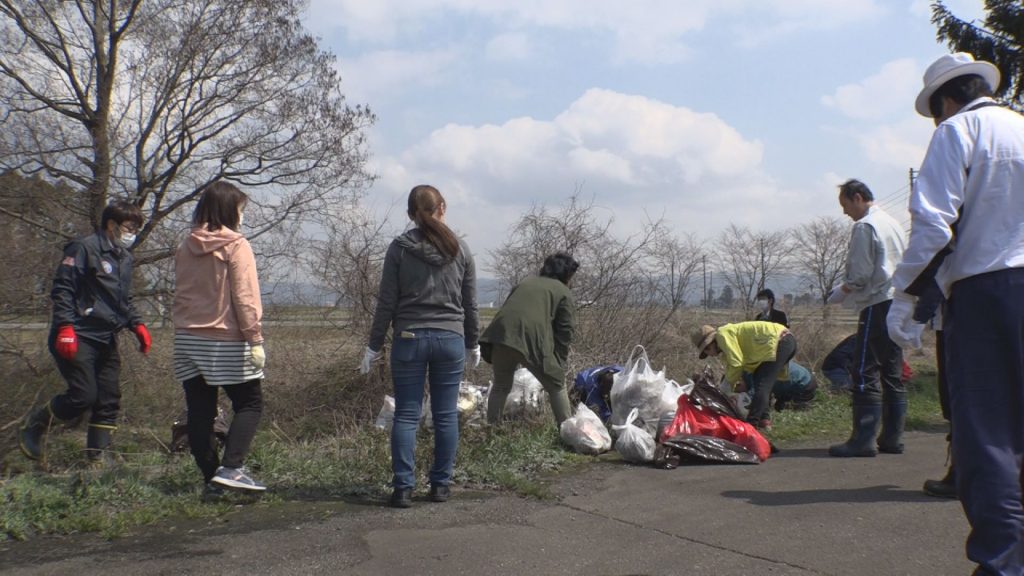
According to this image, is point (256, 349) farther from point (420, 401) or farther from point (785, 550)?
point (785, 550)

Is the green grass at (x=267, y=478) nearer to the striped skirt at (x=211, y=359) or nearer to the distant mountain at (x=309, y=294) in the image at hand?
the striped skirt at (x=211, y=359)

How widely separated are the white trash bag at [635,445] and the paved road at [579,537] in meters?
0.57

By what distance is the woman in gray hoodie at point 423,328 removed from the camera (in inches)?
172

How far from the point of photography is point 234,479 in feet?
13.9

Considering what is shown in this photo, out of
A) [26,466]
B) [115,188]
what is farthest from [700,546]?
[115,188]

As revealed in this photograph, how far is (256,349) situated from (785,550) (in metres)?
2.88

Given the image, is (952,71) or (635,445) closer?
(952,71)

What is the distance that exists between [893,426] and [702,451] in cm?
145

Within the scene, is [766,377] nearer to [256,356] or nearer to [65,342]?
[256,356]

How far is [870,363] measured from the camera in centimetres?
557

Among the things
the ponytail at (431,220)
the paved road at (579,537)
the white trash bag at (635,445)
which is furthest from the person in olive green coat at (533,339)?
the ponytail at (431,220)

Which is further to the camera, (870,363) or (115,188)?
(115,188)

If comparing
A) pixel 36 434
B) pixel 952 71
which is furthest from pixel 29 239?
pixel 952 71

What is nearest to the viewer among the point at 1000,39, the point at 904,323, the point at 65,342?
the point at 904,323
